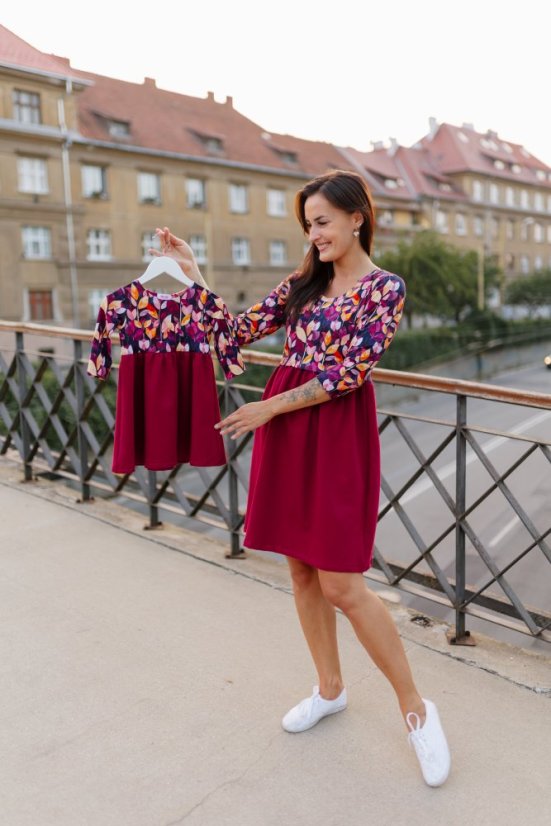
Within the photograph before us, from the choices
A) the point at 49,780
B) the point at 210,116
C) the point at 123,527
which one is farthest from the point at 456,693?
the point at 210,116

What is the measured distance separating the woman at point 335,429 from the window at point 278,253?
34.3 meters

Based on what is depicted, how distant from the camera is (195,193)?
3278 centimetres

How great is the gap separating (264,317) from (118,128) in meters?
31.8

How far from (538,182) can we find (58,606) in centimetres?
5997

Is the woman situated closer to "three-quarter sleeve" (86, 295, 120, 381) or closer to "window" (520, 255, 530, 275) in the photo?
"three-quarter sleeve" (86, 295, 120, 381)

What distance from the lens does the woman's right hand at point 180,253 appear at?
2.25 meters

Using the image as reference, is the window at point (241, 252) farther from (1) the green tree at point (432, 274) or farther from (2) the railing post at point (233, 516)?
(2) the railing post at point (233, 516)

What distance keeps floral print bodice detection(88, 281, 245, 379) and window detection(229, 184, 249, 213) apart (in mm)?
32987

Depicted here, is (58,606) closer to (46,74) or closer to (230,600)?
(230,600)

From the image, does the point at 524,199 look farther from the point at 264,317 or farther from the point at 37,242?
the point at 264,317

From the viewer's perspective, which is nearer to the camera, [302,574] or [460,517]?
[302,574]

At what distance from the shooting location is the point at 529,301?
49.0 meters

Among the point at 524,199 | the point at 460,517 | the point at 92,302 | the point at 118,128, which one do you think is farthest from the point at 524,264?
the point at 460,517

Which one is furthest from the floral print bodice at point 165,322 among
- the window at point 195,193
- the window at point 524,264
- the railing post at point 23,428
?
the window at point 524,264
